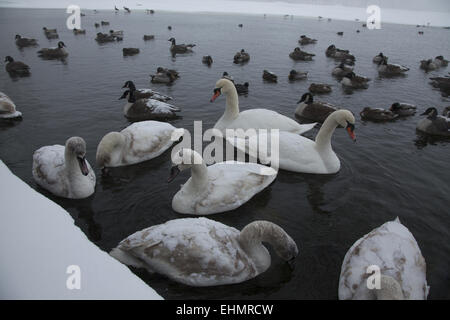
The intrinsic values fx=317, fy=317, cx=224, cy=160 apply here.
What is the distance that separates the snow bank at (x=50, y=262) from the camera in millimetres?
3283

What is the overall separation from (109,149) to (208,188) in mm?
3059

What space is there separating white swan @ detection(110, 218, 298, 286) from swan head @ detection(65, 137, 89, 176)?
2.34 metres

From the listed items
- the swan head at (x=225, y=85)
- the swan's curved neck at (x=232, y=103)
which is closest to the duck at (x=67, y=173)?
the swan's curved neck at (x=232, y=103)

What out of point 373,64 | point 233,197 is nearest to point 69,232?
point 233,197

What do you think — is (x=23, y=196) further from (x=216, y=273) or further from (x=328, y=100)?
(x=328, y=100)

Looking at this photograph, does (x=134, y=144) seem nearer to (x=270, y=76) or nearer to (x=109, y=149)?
(x=109, y=149)

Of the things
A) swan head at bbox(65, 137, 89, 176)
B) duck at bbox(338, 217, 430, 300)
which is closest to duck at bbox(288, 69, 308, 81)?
swan head at bbox(65, 137, 89, 176)

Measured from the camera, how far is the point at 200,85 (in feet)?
52.0

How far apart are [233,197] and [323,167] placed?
277cm

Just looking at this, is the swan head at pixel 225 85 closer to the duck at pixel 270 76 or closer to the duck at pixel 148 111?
the duck at pixel 148 111

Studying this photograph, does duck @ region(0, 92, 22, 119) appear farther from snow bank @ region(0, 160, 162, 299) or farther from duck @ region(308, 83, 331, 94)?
duck @ region(308, 83, 331, 94)

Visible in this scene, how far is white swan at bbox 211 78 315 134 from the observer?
9500mm

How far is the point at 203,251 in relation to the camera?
4.58 m

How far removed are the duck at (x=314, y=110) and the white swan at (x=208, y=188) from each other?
6263mm
